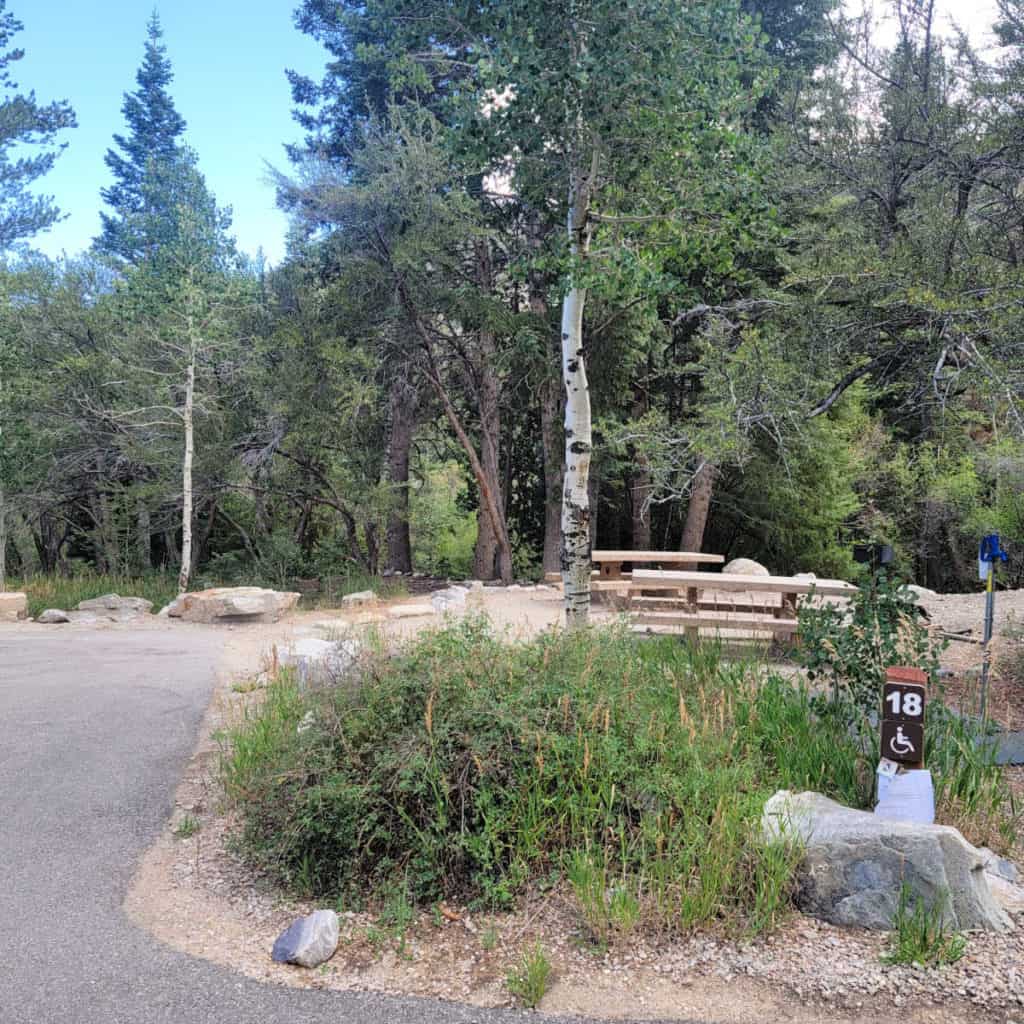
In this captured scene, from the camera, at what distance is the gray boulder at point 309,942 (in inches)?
119

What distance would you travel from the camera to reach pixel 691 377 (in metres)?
15.0

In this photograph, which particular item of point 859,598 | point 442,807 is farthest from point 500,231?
point 442,807

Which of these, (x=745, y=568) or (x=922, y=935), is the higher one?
(x=745, y=568)

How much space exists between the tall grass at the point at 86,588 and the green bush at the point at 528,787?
1048 cm

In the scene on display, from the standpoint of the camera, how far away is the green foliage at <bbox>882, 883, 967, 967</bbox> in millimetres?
2930

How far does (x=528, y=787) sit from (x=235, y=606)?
825 cm

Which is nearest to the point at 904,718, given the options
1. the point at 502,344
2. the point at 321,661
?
the point at 321,661

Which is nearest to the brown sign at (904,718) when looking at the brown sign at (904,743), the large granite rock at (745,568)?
the brown sign at (904,743)

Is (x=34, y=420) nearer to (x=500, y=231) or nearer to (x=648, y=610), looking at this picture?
(x=500, y=231)

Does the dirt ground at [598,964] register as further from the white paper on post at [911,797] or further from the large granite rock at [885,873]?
the white paper on post at [911,797]

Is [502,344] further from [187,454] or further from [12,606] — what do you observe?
[12,606]

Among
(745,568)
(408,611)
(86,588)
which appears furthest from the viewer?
(86,588)

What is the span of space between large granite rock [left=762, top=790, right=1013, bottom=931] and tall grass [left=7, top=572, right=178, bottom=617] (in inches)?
476

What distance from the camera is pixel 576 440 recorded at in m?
6.42
